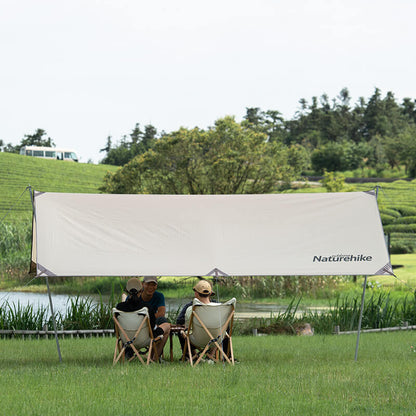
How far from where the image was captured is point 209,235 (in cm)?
930

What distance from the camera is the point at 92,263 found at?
8898mm

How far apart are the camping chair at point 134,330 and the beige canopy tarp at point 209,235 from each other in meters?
0.54

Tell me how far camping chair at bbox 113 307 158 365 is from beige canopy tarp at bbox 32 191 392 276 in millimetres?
537

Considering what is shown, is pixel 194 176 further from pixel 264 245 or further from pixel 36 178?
pixel 36 178

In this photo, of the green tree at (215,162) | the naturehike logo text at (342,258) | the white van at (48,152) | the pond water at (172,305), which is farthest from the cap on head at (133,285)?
the white van at (48,152)

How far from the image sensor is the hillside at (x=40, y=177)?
57719 mm

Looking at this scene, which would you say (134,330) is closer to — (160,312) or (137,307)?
(137,307)

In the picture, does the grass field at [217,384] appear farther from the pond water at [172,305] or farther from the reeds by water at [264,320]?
the pond water at [172,305]

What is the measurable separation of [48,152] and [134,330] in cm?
7623

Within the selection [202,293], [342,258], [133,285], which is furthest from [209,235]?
[342,258]

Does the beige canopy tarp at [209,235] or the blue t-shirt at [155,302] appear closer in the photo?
the beige canopy tarp at [209,235]

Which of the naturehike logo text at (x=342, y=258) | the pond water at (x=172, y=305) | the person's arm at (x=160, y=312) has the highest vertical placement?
the naturehike logo text at (x=342, y=258)

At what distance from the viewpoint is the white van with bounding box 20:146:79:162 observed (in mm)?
81438

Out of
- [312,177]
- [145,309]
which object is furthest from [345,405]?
[312,177]
